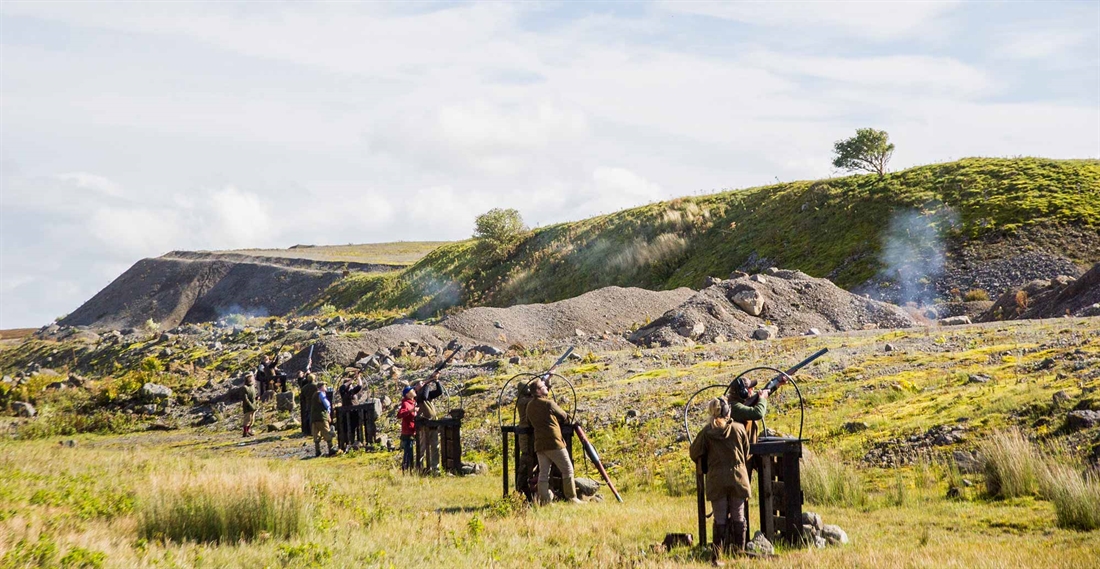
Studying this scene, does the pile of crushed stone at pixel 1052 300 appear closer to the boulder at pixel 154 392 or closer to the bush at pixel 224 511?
the bush at pixel 224 511

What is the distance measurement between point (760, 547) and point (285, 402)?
25.2 metres

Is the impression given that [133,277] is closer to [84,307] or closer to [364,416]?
[84,307]

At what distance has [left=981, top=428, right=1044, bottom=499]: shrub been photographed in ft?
43.1

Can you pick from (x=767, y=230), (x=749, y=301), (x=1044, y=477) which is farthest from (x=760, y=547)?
(x=767, y=230)

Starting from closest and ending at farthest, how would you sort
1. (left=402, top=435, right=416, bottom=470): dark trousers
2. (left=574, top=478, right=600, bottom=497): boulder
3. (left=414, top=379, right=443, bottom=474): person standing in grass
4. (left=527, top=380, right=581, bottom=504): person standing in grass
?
(left=527, top=380, right=581, bottom=504): person standing in grass
(left=574, top=478, right=600, bottom=497): boulder
(left=414, top=379, right=443, bottom=474): person standing in grass
(left=402, top=435, right=416, bottom=470): dark trousers

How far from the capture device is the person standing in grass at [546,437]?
14.1 meters

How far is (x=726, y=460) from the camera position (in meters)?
10.4

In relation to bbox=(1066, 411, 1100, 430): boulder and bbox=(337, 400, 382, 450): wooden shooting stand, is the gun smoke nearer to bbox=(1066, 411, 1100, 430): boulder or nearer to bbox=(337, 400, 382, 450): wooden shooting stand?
bbox=(337, 400, 382, 450): wooden shooting stand

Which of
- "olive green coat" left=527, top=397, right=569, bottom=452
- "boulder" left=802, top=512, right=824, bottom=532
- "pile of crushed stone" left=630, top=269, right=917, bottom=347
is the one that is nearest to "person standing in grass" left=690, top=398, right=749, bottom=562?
"boulder" left=802, top=512, right=824, bottom=532

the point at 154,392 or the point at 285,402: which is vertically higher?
the point at 154,392

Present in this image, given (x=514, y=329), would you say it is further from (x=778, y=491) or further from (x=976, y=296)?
(x=778, y=491)

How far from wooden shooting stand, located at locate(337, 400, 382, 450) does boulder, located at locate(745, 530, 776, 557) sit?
50.8 feet

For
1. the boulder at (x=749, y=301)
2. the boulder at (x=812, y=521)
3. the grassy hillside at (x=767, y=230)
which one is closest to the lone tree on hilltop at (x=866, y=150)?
the grassy hillside at (x=767, y=230)

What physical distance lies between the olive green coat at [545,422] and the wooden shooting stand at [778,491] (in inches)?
137
